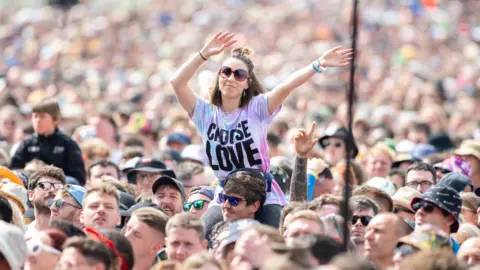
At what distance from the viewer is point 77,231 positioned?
8258 mm

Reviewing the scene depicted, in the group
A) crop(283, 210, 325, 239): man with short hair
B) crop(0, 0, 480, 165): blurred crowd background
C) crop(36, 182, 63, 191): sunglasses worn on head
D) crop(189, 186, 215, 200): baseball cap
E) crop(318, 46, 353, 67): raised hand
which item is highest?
crop(318, 46, 353, 67): raised hand

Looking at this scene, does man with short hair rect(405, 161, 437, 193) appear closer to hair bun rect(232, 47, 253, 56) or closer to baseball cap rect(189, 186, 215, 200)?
baseball cap rect(189, 186, 215, 200)

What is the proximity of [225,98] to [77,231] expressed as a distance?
187cm

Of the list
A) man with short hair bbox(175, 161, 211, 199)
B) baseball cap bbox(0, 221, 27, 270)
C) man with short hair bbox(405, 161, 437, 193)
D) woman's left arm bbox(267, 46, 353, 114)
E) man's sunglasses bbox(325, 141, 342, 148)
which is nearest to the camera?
baseball cap bbox(0, 221, 27, 270)

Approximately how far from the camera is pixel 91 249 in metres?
7.42

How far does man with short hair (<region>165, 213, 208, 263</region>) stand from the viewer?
8.29 m

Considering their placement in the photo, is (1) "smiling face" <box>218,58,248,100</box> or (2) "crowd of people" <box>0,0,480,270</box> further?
(1) "smiling face" <box>218,58,248,100</box>

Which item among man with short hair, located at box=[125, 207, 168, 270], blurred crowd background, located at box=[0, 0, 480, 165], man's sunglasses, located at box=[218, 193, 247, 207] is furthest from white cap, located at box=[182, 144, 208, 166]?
man with short hair, located at box=[125, 207, 168, 270]

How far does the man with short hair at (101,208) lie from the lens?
9234 millimetres

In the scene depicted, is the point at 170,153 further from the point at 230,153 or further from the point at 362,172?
the point at 230,153

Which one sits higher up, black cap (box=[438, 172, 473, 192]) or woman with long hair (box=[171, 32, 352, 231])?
woman with long hair (box=[171, 32, 352, 231])

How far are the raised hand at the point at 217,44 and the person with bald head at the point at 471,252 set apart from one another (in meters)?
2.48

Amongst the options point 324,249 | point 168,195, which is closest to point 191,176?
point 168,195

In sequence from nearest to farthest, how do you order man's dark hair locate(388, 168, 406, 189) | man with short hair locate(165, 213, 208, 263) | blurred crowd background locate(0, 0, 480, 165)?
man with short hair locate(165, 213, 208, 263) < man's dark hair locate(388, 168, 406, 189) < blurred crowd background locate(0, 0, 480, 165)
